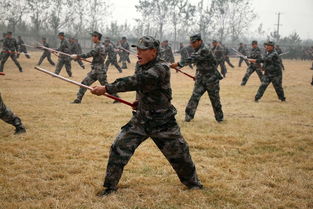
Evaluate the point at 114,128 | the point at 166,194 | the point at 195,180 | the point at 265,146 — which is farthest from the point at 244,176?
the point at 114,128

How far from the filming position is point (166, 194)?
159 inches

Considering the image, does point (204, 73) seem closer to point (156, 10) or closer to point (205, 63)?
point (205, 63)

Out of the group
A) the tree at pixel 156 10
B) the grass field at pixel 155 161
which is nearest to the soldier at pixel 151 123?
the grass field at pixel 155 161

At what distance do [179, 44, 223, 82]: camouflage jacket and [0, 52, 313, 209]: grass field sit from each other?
1.11m

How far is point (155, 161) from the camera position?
5.27 metres

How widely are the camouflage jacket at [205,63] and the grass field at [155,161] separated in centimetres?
111

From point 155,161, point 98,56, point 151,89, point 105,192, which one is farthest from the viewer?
point 98,56

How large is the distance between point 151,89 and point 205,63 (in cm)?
438

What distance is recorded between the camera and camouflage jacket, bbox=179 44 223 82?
756 cm

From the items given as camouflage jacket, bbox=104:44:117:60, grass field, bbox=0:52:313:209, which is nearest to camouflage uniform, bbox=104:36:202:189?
grass field, bbox=0:52:313:209

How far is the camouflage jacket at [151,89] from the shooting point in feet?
11.6

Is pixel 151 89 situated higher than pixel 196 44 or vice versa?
pixel 196 44

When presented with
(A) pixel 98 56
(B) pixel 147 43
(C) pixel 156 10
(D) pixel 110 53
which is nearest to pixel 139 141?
(B) pixel 147 43

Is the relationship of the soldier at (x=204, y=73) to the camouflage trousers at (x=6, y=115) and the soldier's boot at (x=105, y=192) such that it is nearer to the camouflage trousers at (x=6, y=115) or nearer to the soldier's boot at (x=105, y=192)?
the camouflage trousers at (x=6, y=115)
